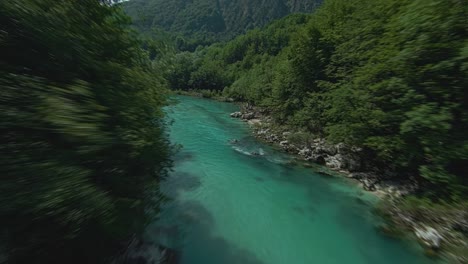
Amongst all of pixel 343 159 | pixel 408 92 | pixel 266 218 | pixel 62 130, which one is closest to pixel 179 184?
pixel 266 218

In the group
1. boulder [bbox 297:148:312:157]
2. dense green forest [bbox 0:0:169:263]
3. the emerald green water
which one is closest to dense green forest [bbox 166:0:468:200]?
boulder [bbox 297:148:312:157]

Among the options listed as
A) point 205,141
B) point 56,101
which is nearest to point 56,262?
point 56,101

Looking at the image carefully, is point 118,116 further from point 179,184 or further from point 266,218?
point 179,184

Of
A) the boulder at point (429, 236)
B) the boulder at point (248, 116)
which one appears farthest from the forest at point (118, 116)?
the boulder at point (248, 116)

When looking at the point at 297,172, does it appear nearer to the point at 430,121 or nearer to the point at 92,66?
the point at 430,121

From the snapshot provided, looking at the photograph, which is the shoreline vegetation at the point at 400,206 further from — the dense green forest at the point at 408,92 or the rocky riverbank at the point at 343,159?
the dense green forest at the point at 408,92
